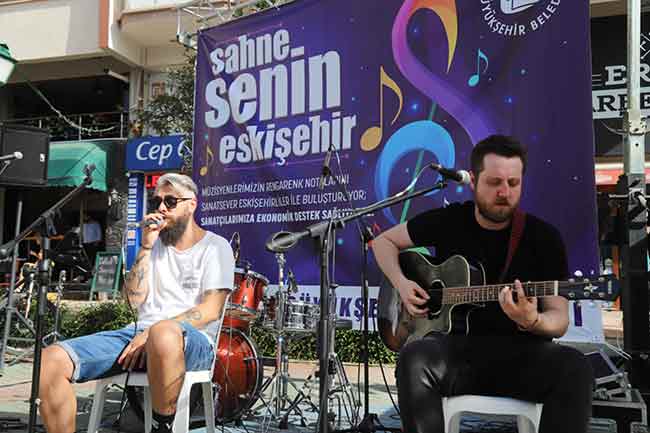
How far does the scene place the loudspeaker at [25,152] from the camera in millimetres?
5246

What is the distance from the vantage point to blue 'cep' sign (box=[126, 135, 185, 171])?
10.9m

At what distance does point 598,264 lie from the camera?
3.72 metres

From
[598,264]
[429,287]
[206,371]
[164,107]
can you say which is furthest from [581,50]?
[164,107]

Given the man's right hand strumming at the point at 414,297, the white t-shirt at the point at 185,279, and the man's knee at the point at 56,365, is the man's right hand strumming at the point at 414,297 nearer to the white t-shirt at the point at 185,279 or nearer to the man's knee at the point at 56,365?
the white t-shirt at the point at 185,279

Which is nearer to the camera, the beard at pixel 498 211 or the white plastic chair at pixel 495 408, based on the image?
the white plastic chair at pixel 495 408

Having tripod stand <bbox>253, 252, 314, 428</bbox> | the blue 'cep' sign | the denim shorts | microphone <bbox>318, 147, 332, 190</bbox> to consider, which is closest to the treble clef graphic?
microphone <bbox>318, 147, 332, 190</bbox>

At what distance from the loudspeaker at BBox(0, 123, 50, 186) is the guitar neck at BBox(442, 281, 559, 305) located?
4117mm

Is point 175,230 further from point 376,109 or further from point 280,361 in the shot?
point 376,109

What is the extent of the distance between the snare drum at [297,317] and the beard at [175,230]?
1238 millimetres

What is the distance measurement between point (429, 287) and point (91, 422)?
1.87 meters

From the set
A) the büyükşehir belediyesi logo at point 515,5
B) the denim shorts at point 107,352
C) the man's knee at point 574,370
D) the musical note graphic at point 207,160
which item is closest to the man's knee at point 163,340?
the denim shorts at point 107,352

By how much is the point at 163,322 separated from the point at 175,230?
2.42 feet

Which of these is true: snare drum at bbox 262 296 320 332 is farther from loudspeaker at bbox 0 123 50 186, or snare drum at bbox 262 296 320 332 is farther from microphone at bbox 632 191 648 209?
loudspeaker at bbox 0 123 50 186

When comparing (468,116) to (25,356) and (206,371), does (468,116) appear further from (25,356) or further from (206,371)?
(25,356)
